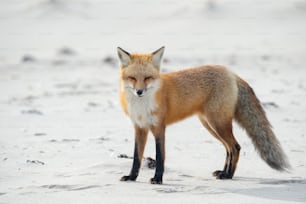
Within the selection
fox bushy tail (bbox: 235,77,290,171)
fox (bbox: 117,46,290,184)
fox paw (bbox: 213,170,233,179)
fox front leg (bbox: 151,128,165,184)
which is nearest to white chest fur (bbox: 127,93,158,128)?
fox (bbox: 117,46,290,184)

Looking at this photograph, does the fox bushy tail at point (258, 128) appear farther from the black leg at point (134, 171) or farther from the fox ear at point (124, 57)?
the fox ear at point (124, 57)

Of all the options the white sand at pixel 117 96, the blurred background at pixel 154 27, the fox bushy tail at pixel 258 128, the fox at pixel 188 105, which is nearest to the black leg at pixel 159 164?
the fox at pixel 188 105

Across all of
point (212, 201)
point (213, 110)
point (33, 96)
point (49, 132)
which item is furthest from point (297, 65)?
point (212, 201)

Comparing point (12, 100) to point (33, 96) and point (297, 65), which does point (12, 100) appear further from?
point (297, 65)

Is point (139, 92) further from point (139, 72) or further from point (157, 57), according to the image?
point (157, 57)

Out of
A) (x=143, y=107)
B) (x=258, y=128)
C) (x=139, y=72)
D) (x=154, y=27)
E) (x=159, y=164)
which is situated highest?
(x=154, y=27)

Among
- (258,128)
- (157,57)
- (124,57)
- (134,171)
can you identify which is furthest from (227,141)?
(124,57)

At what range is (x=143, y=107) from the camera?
6176 mm

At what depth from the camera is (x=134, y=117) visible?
624 centimetres

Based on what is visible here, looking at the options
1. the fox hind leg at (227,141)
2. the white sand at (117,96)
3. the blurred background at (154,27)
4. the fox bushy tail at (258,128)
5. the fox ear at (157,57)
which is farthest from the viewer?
the blurred background at (154,27)

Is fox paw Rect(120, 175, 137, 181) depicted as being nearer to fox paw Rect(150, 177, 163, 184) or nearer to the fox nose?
fox paw Rect(150, 177, 163, 184)

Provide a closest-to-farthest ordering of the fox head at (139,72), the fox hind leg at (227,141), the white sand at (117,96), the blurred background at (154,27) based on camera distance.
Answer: the white sand at (117,96), the fox head at (139,72), the fox hind leg at (227,141), the blurred background at (154,27)

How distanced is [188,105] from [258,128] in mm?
786

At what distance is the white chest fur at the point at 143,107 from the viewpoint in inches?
243
